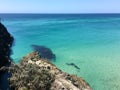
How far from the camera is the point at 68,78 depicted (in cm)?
2305

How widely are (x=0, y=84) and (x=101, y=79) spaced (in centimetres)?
1207

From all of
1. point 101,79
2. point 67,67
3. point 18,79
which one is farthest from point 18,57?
point 18,79

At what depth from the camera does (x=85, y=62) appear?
35.1 metres

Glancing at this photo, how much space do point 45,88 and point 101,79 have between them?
34.9 ft

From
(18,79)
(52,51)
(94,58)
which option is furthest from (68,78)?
(52,51)

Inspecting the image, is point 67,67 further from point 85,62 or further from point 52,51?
point 52,51

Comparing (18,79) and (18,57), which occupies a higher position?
(18,79)

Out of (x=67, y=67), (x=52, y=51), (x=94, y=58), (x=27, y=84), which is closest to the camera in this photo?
(x=27, y=84)

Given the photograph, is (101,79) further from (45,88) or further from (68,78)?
(45,88)

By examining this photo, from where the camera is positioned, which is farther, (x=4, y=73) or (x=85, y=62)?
(x=85, y=62)

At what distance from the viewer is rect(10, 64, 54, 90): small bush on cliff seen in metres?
19.5

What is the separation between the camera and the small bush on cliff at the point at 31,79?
766 inches

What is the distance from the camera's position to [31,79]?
19750 millimetres

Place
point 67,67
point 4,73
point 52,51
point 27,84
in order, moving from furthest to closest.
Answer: point 52,51 < point 67,67 < point 4,73 < point 27,84
